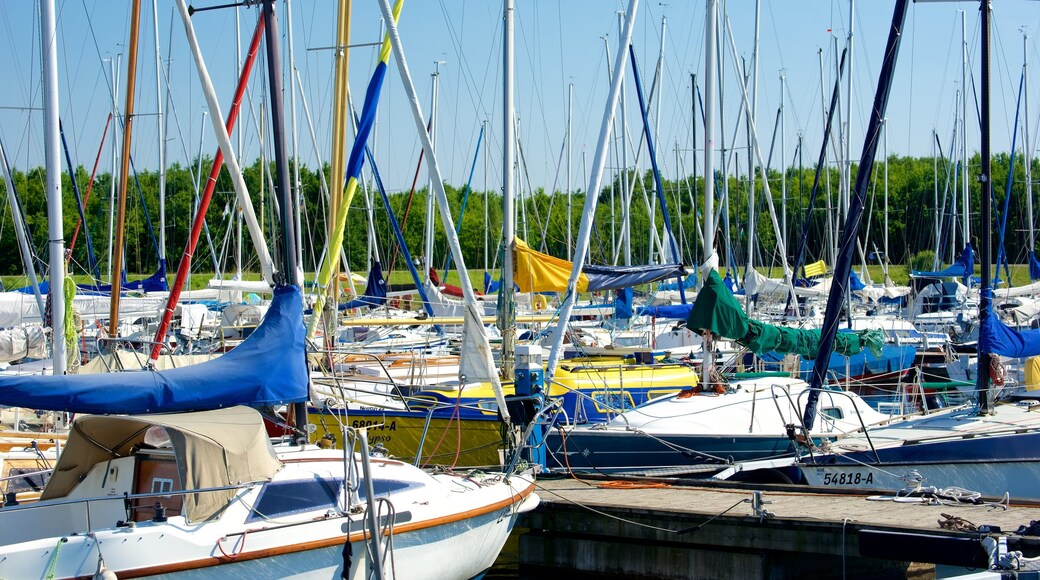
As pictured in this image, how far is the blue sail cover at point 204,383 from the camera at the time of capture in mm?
9586

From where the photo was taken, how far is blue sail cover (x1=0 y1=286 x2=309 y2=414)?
959 centimetres

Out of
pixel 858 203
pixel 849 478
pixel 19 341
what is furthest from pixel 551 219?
pixel 849 478

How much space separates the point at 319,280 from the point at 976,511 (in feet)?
28.4

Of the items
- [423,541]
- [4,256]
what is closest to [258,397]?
[423,541]

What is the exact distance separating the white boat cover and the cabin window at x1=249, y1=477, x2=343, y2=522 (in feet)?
45.5

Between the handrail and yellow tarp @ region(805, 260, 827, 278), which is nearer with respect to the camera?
the handrail

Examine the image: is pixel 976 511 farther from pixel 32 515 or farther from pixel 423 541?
pixel 32 515

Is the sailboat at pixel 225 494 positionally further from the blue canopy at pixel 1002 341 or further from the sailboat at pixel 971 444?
the blue canopy at pixel 1002 341

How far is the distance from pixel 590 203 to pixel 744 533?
6513 mm

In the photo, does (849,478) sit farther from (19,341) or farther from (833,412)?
(19,341)

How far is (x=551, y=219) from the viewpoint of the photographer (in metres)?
64.0

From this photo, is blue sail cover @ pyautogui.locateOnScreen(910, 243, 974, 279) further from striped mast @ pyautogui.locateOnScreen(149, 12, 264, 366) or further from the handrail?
the handrail

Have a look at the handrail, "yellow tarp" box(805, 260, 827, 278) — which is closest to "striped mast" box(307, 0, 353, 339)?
the handrail

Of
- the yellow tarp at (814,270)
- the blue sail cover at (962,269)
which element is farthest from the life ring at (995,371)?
the yellow tarp at (814,270)
